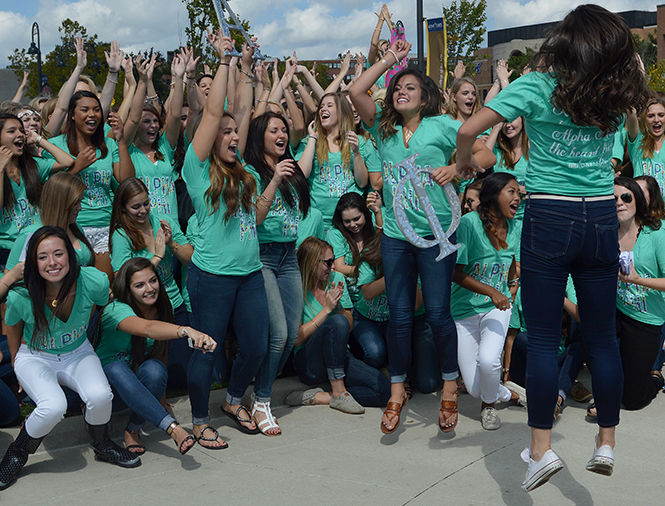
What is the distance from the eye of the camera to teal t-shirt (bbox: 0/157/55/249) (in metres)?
5.43

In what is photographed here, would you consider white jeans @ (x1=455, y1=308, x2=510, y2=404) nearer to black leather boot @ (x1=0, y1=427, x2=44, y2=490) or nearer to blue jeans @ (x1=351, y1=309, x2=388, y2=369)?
blue jeans @ (x1=351, y1=309, x2=388, y2=369)

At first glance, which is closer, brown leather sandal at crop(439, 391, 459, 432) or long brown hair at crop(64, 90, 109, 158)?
brown leather sandal at crop(439, 391, 459, 432)

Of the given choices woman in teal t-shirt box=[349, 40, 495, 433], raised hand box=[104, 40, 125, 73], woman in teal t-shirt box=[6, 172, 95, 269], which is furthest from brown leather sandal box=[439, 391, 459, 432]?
raised hand box=[104, 40, 125, 73]

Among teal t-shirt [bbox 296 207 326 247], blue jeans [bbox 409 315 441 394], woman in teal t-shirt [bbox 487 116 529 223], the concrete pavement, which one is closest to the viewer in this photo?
the concrete pavement

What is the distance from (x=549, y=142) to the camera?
3480 millimetres

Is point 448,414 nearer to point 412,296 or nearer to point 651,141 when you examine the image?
point 412,296

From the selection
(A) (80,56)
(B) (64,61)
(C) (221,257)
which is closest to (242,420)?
(C) (221,257)

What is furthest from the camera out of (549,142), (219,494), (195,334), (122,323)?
(122,323)

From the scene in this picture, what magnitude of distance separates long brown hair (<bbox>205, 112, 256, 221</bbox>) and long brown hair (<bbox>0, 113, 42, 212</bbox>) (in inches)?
60.6

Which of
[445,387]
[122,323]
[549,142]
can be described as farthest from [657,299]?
[122,323]

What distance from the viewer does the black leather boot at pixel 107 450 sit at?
4.44 m

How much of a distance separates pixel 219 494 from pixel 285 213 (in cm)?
194

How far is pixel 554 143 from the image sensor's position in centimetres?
347

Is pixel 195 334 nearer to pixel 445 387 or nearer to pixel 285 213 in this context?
pixel 285 213
